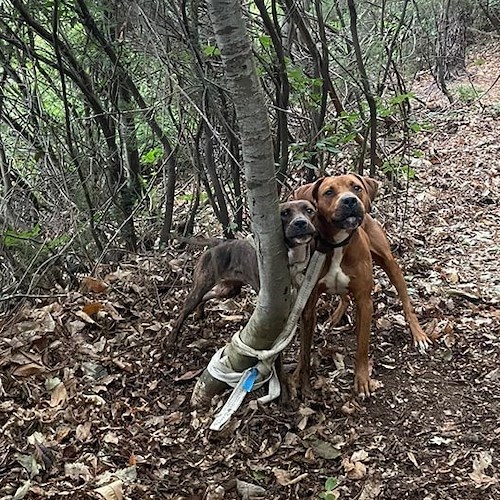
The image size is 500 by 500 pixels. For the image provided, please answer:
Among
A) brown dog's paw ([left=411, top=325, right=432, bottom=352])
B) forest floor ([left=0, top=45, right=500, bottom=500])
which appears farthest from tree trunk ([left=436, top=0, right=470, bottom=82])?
brown dog's paw ([left=411, top=325, right=432, bottom=352])

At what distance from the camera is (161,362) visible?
4137 mm

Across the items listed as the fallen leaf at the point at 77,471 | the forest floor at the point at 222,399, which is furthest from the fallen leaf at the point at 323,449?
the fallen leaf at the point at 77,471

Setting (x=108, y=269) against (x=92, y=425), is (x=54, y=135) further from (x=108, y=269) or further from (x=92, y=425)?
(x=92, y=425)

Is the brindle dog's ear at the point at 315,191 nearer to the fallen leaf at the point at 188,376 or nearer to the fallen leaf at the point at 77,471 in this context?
the fallen leaf at the point at 188,376

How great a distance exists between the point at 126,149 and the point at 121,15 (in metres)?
1.23

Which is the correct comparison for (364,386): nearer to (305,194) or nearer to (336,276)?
(336,276)

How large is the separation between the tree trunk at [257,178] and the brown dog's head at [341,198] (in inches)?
17.3

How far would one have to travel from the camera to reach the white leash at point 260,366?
3539 millimetres

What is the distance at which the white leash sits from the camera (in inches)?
139

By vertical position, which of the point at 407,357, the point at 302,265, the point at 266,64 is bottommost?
the point at 407,357

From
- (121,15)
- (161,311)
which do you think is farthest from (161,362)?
(121,15)

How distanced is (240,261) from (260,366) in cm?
58

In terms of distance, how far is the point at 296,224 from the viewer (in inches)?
128

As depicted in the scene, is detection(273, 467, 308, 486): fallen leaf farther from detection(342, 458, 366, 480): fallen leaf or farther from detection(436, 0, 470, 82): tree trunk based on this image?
detection(436, 0, 470, 82): tree trunk
